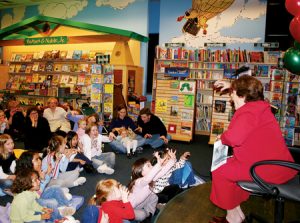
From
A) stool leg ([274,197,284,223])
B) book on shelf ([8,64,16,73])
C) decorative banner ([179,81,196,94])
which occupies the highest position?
book on shelf ([8,64,16,73])

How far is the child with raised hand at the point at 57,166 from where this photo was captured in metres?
3.48

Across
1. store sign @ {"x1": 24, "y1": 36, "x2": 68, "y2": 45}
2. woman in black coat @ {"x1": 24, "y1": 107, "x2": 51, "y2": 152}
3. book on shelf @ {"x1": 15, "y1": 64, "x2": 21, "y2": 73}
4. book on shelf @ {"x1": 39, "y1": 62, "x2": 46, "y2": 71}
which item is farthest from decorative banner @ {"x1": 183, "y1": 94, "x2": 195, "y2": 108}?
book on shelf @ {"x1": 15, "y1": 64, "x2": 21, "y2": 73}

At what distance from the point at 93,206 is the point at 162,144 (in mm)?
4015

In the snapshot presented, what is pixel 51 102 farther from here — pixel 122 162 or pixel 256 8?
pixel 256 8

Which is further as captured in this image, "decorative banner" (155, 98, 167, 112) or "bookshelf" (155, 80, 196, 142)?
"decorative banner" (155, 98, 167, 112)

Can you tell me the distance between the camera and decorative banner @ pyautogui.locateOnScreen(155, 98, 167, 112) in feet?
22.2

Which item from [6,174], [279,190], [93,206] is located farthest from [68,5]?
[279,190]

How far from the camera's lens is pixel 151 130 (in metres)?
5.98

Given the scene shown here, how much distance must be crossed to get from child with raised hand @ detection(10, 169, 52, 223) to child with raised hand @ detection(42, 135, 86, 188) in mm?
909

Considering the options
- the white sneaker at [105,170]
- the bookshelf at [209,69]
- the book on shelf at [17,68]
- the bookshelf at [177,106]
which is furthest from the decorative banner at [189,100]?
the book on shelf at [17,68]

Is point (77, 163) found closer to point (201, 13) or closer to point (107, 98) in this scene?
point (107, 98)

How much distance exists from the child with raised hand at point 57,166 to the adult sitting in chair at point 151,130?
2356 mm

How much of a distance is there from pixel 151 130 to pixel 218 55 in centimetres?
294

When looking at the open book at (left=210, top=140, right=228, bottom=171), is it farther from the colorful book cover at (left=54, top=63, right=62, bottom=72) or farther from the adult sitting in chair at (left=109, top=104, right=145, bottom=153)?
the colorful book cover at (left=54, top=63, right=62, bottom=72)
